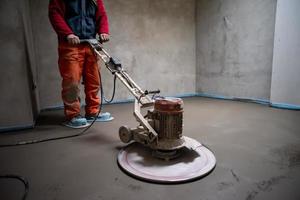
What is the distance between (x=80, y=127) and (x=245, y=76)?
8.59 ft

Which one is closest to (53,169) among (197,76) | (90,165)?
(90,165)

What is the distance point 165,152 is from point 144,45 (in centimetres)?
269

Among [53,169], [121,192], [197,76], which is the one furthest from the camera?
[197,76]

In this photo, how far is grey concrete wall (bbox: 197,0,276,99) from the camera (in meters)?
3.29

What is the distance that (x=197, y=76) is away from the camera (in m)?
4.36

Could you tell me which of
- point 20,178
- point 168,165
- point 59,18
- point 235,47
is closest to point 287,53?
point 235,47

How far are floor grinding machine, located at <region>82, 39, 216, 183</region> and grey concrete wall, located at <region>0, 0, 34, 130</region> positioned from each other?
1.28 m

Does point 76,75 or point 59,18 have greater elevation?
point 59,18

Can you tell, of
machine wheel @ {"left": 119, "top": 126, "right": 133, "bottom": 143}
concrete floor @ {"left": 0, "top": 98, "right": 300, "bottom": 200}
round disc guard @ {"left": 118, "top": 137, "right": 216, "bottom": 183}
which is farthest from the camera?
machine wheel @ {"left": 119, "top": 126, "right": 133, "bottom": 143}

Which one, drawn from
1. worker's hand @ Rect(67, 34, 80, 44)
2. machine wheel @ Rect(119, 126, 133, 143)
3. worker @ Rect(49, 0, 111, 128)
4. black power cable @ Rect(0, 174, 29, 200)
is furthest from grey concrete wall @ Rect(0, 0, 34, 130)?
machine wheel @ Rect(119, 126, 133, 143)

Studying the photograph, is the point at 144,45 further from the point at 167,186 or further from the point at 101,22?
the point at 167,186

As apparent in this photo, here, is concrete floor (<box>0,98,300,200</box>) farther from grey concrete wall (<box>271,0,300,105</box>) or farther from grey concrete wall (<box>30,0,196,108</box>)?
grey concrete wall (<box>30,0,196,108</box>)

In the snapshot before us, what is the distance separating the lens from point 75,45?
7.63 feet

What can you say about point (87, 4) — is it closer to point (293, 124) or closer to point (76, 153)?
point (76, 153)
